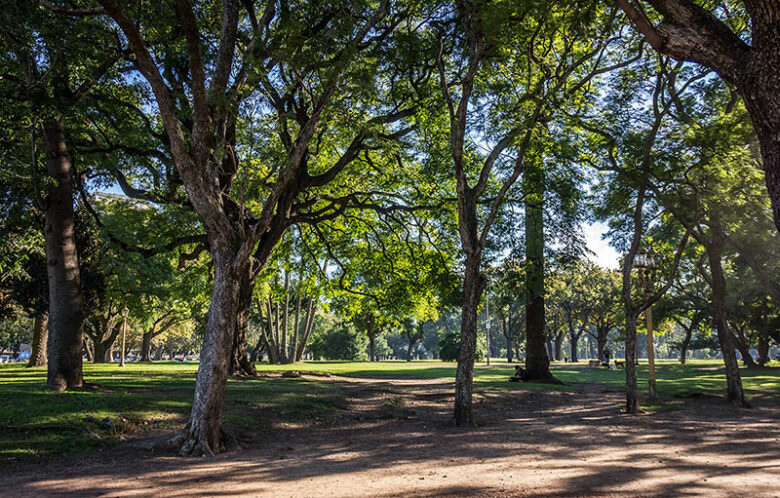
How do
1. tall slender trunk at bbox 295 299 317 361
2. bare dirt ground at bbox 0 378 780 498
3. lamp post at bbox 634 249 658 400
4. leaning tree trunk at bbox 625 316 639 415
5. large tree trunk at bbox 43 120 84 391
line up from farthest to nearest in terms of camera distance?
tall slender trunk at bbox 295 299 317 361 < lamp post at bbox 634 249 658 400 < leaning tree trunk at bbox 625 316 639 415 < large tree trunk at bbox 43 120 84 391 < bare dirt ground at bbox 0 378 780 498

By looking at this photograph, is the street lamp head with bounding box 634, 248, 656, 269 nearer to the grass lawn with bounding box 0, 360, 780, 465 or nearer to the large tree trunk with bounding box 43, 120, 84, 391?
the grass lawn with bounding box 0, 360, 780, 465

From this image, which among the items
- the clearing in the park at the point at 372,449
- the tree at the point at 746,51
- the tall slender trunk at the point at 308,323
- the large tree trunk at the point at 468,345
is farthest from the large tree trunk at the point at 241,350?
the tall slender trunk at the point at 308,323

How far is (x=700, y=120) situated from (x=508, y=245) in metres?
6.82

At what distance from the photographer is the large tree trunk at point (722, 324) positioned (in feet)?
54.5

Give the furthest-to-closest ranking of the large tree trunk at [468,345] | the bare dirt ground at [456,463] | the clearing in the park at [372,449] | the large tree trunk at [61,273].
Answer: the large tree trunk at [61,273] < the large tree trunk at [468,345] < the clearing in the park at [372,449] < the bare dirt ground at [456,463]

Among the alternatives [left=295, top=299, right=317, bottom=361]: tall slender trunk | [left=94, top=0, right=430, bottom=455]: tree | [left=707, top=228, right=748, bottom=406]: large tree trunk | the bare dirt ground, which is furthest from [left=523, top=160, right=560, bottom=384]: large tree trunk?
[left=295, top=299, right=317, bottom=361]: tall slender trunk

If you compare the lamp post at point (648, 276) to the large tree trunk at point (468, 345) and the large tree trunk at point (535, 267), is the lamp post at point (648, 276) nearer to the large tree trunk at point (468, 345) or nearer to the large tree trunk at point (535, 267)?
the large tree trunk at point (535, 267)

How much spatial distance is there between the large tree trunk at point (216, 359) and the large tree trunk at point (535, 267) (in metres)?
9.63

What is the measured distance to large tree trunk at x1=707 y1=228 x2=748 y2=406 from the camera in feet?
54.5

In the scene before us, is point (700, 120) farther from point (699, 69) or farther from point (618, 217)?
point (618, 217)

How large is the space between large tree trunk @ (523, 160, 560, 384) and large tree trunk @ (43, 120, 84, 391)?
42.8 ft

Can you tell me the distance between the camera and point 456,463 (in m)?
7.60

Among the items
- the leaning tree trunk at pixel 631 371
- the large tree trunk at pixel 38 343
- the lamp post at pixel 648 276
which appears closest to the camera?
the leaning tree trunk at pixel 631 371

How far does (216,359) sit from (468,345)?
578cm
